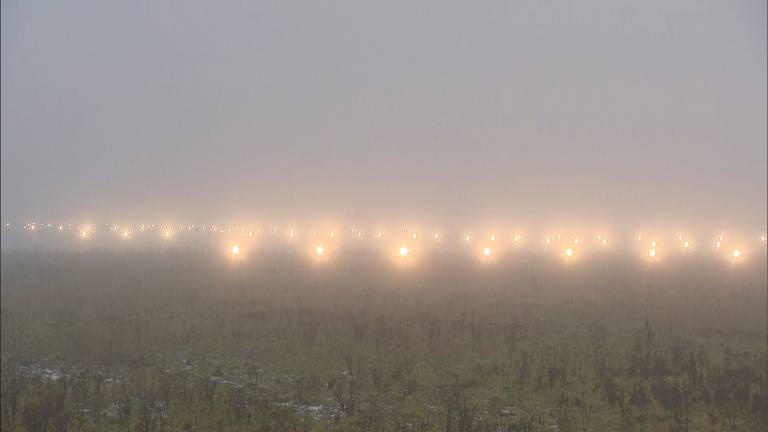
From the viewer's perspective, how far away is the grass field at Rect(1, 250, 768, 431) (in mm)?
11266

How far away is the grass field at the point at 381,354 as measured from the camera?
444 inches

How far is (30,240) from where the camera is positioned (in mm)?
76000

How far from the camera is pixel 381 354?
16.3m

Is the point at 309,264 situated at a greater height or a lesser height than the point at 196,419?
greater

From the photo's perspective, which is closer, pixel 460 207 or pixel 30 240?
pixel 30 240

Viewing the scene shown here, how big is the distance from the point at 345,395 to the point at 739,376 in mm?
9258

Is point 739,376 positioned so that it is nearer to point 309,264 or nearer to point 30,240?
point 309,264

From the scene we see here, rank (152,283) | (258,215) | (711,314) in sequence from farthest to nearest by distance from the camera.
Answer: (258,215) < (152,283) < (711,314)

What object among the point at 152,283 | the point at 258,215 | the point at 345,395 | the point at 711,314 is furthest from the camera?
the point at 258,215

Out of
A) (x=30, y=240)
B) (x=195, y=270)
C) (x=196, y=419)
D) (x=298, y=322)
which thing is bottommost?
(x=196, y=419)

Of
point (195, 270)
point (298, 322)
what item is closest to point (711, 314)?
point (298, 322)

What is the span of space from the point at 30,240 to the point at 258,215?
304ft

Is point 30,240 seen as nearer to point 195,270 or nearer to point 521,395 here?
point 195,270

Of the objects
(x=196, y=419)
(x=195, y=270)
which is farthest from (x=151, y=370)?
(x=195, y=270)
